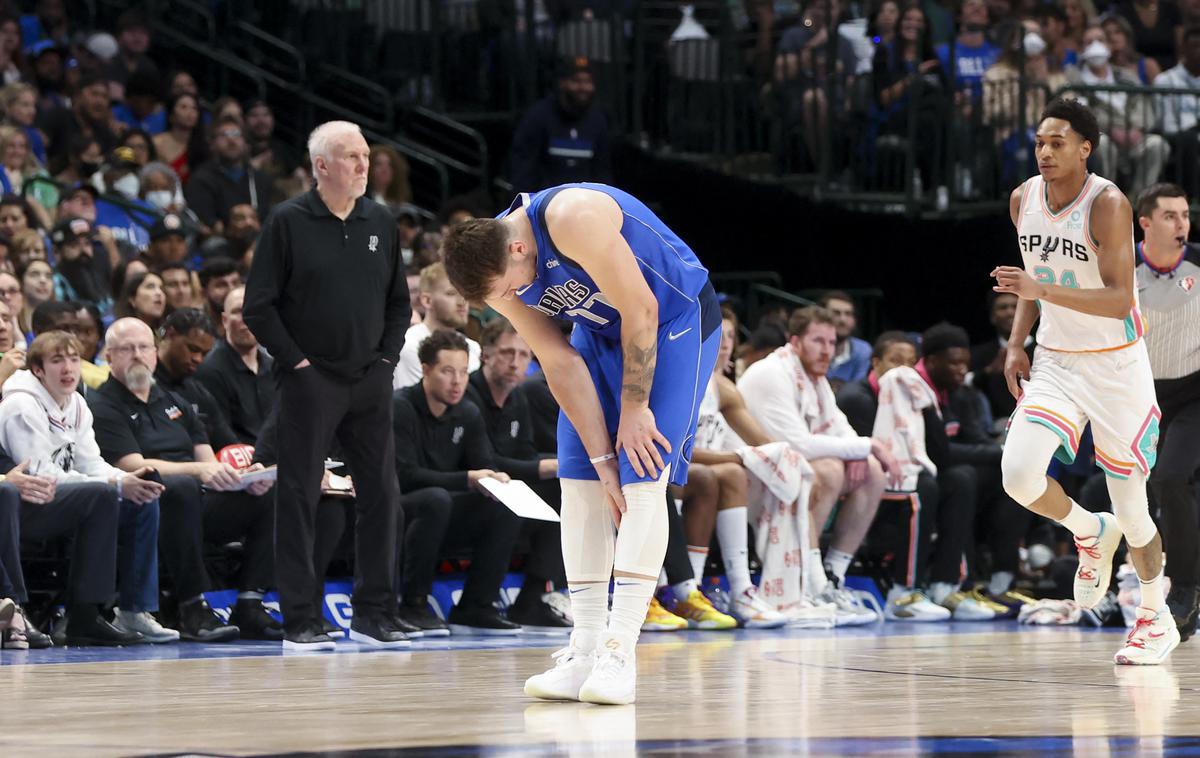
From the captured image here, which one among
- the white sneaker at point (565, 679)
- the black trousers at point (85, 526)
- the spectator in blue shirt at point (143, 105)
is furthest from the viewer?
the spectator in blue shirt at point (143, 105)

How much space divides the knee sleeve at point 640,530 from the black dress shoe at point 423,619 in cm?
341

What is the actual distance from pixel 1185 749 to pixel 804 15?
11808 mm

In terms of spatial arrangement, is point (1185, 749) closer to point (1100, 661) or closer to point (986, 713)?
point (986, 713)

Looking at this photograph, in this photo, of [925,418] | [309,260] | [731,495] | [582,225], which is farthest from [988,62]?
[582,225]

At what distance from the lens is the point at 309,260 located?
7.62 meters

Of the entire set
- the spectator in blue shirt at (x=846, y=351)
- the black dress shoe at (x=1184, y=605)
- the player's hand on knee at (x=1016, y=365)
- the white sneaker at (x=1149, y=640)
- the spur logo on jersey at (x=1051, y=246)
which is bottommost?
the black dress shoe at (x=1184, y=605)

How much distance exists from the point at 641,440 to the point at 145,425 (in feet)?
13.3

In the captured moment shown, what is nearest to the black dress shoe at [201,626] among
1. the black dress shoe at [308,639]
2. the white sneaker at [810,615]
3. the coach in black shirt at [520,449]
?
the black dress shoe at [308,639]

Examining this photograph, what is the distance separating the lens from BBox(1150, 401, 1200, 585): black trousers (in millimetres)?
7891

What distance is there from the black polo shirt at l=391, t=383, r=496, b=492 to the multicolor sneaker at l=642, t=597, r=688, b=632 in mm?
1161

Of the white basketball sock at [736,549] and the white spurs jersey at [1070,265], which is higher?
the white spurs jersey at [1070,265]

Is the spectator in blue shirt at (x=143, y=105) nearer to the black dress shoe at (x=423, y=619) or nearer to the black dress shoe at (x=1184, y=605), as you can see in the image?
the black dress shoe at (x=423, y=619)

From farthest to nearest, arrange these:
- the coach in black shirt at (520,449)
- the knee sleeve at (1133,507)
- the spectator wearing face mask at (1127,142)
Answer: the spectator wearing face mask at (1127,142)
the coach in black shirt at (520,449)
the knee sleeve at (1133,507)

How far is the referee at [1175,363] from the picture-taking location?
791cm
